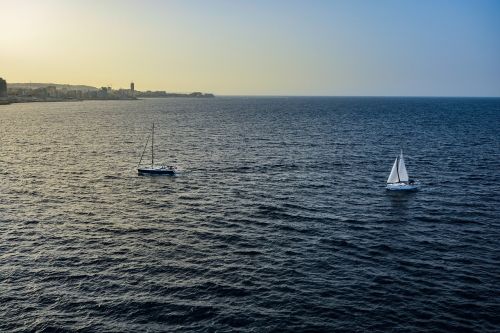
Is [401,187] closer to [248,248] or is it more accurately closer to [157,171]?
[248,248]

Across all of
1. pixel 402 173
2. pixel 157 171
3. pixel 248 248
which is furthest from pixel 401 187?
pixel 157 171

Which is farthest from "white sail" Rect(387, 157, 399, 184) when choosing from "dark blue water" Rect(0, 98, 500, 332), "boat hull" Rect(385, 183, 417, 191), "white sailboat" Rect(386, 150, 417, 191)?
"dark blue water" Rect(0, 98, 500, 332)

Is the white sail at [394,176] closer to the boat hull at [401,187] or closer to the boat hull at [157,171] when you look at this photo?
the boat hull at [401,187]

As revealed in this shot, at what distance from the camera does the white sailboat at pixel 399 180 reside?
85375mm

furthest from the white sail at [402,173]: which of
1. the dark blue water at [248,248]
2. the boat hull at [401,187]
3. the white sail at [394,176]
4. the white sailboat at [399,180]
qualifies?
the dark blue water at [248,248]

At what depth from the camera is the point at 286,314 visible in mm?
42094

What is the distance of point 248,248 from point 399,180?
4257cm

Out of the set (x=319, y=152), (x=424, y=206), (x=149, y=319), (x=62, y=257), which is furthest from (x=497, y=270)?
(x=319, y=152)

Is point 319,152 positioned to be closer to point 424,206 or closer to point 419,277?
point 424,206

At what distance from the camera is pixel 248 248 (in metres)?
57.3

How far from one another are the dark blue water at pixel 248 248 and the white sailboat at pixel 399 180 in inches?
90.7

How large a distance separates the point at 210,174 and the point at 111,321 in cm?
6147

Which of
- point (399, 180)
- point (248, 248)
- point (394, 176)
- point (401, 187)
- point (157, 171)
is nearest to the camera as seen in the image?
point (248, 248)

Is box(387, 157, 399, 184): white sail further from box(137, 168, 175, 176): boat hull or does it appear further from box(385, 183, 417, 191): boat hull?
box(137, 168, 175, 176): boat hull
